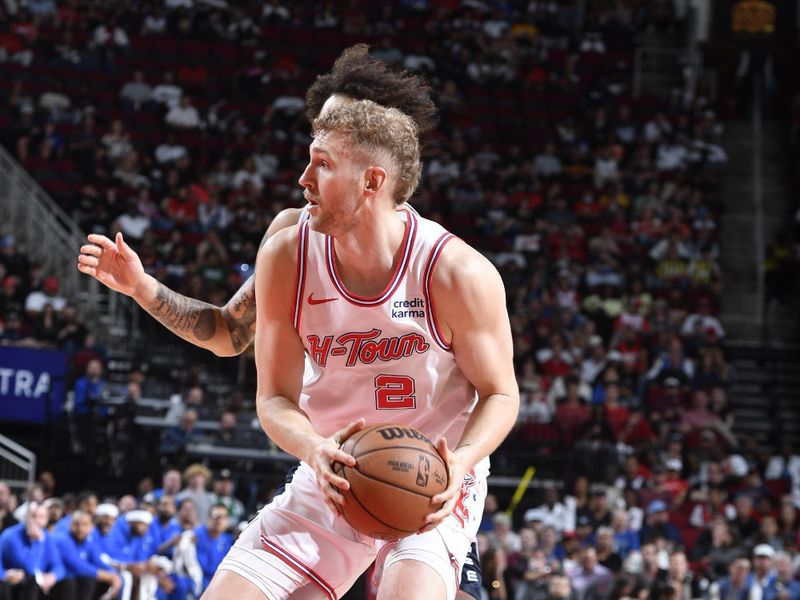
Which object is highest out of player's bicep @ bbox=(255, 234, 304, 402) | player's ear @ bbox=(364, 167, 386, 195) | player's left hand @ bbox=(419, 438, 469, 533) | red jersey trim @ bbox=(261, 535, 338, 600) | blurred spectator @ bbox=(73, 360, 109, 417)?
player's ear @ bbox=(364, 167, 386, 195)

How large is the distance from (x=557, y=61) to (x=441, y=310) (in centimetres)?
1827

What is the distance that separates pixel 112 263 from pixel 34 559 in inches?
290

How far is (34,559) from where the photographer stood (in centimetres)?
1144

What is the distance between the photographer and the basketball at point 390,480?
12.8 ft

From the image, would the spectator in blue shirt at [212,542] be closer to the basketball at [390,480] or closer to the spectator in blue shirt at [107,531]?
the spectator in blue shirt at [107,531]

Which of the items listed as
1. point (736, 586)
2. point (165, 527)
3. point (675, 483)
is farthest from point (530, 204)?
point (165, 527)

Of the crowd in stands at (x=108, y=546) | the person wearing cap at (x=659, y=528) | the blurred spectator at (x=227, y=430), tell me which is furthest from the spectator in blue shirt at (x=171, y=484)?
the person wearing cap at (x=659, y=528)

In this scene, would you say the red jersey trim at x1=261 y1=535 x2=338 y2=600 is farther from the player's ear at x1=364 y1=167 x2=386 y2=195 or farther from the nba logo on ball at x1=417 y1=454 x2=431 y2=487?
the player's ear at x1=364 y1=167 x2=386 y2=195

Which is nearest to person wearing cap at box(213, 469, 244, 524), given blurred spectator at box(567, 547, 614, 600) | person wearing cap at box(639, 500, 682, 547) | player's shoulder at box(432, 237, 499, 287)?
blurred spectator at box(567, 547, 614, 600)

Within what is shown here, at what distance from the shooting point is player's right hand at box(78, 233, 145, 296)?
4.80 meters

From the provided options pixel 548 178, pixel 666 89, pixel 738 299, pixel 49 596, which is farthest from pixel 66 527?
pixel 666 89

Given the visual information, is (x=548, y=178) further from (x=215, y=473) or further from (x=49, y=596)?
(x=49, y=596)

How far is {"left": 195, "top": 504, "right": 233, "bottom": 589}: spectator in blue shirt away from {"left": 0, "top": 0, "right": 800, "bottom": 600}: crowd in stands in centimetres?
31

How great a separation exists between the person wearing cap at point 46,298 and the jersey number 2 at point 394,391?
11.9 m
